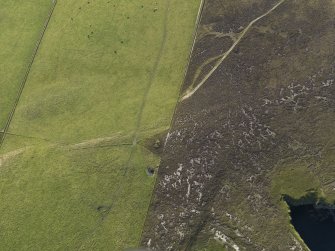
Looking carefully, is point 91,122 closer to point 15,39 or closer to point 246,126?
point 15,39

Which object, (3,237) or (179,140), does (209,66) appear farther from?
(3,237)

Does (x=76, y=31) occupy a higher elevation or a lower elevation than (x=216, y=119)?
higher

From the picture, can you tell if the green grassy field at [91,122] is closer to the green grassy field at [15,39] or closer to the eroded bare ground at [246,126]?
the green grassy field at [15,39]

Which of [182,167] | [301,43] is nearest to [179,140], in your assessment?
[182,167]

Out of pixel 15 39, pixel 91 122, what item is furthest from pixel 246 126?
pixel 15 39

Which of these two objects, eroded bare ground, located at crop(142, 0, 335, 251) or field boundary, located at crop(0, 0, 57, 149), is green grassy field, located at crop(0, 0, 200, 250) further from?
eroded bare ground, located at crop(142, 0, 335, 251)

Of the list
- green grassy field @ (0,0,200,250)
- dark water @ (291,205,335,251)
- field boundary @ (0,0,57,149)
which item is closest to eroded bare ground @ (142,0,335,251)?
dark water @ (291,205,335,251)

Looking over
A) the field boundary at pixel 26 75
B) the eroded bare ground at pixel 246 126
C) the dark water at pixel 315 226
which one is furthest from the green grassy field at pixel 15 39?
the dark water at pixel 315 226
